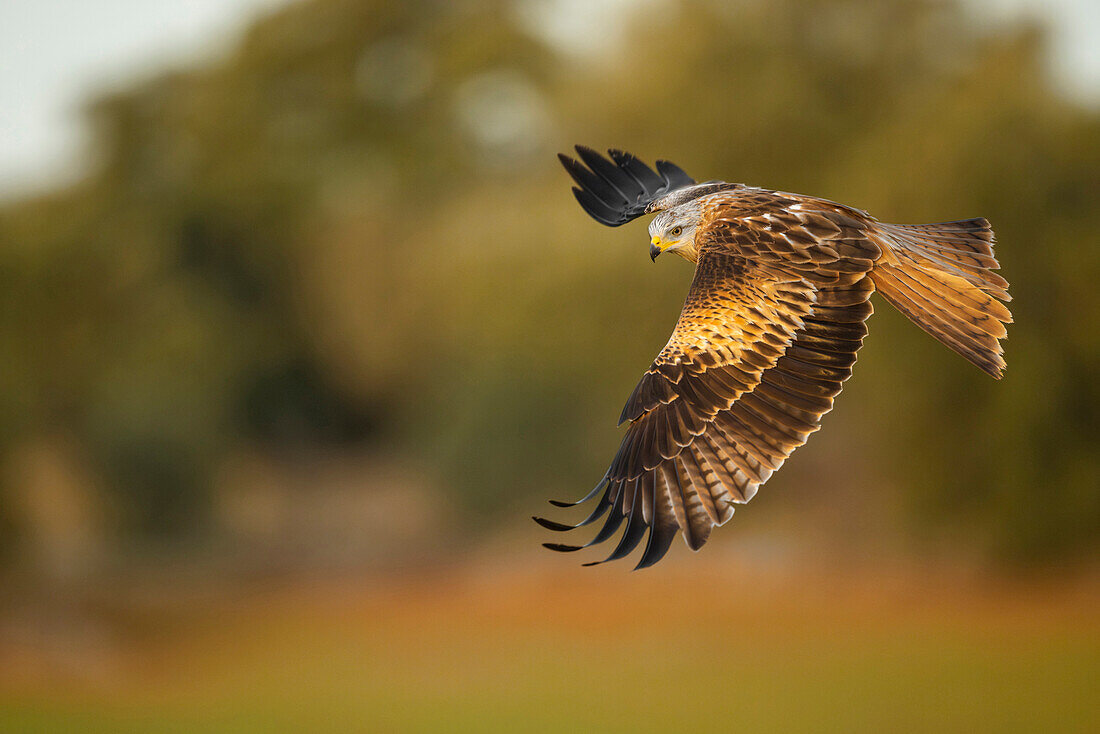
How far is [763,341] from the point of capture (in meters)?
3.89

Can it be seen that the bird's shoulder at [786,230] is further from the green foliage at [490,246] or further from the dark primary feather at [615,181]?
the green foliage at [490,246]

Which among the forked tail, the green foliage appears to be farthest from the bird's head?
the green foliage

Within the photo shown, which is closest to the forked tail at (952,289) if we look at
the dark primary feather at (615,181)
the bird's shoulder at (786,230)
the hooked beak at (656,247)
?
Answer: the bird's shoulder at (786,230)

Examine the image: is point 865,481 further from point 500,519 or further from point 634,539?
point 634,539

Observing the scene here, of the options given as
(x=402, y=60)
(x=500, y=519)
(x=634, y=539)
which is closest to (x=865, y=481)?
(x=500, y=519)

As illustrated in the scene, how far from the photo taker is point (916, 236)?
4.32 metres

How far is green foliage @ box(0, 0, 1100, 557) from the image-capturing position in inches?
578

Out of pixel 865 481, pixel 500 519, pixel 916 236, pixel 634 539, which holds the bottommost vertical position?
pixel 634 539

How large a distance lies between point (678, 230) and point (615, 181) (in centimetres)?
113

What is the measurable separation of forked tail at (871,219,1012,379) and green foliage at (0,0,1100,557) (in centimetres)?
962

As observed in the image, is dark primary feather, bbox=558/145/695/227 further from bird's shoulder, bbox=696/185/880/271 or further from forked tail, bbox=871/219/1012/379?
forked tail, bbox=871/219/1012/379

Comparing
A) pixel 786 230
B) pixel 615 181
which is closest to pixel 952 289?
pixel 786 230

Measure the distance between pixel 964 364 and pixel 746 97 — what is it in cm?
465

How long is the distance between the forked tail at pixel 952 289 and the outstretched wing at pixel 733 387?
184mm
